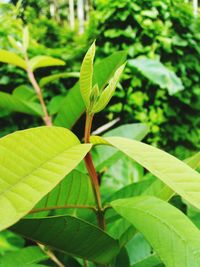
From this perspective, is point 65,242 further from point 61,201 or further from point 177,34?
point 177,34

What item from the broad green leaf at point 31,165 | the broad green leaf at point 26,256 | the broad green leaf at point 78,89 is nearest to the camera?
the broad green leaf at point 31,165

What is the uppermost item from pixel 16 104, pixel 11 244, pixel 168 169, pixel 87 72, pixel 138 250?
pixel 87 72

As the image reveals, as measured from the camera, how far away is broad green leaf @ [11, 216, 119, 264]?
1.99 feet

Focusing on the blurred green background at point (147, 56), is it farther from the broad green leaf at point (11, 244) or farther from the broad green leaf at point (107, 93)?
the broad green leaf at point (107, 93)

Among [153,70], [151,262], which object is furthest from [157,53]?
[151,262]

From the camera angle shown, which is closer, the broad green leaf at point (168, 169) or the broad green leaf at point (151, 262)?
the broad green leaf at point (168, 169)

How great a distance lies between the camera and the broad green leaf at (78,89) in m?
1.09

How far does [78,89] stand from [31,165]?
0.69 m

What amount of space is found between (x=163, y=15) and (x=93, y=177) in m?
3.03

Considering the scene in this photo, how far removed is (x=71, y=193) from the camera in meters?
0.73

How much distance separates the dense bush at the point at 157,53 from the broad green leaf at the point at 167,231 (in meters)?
2.52

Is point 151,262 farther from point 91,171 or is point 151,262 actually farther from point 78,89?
point 78,89

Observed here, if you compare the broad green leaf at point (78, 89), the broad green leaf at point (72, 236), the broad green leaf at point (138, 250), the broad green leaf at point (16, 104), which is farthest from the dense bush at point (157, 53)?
the broad green leaf at point (72, 236)

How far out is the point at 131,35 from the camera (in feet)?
10.7
